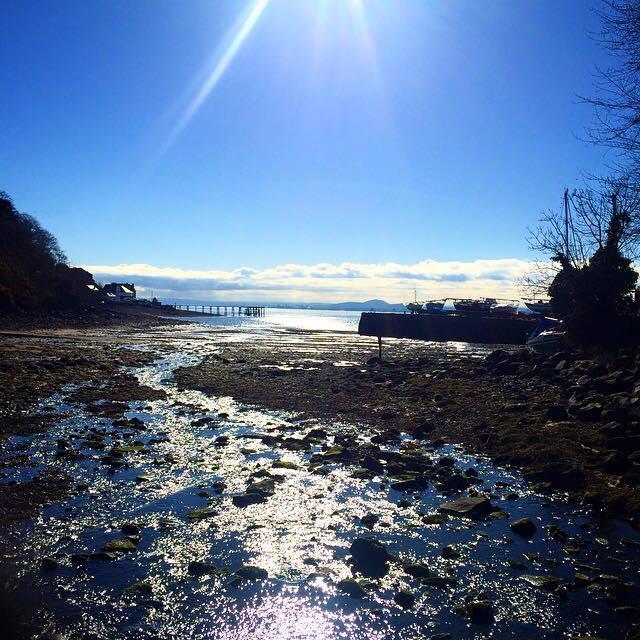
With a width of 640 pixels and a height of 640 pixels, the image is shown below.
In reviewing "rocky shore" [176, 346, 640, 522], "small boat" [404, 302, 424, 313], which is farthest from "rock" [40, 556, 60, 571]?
"small boat" [404, 302, 424, 313]

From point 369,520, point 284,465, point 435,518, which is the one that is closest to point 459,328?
point 284,465

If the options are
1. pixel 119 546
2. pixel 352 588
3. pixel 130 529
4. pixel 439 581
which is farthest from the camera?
pixel 130 529

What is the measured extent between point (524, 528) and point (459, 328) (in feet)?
191

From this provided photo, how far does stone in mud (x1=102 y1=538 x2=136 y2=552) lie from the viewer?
724cm

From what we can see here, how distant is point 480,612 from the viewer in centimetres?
589

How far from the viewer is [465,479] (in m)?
10.4

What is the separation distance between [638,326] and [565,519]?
22.4 meters

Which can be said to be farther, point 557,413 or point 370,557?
point 557,413

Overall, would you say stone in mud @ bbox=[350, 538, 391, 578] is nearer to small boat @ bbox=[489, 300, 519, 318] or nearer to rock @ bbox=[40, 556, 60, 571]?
rock @ bbox=[40, 556, 60, 571]

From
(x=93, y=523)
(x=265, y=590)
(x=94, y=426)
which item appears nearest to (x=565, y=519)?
(x=265, y=590)

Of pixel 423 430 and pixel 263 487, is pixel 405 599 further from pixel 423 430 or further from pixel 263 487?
pixel 423 430

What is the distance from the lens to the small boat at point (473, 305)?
79481 millimetres

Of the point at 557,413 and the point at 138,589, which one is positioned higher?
the point at 557,413

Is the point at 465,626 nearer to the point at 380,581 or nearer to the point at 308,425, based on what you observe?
the point at 380,581
